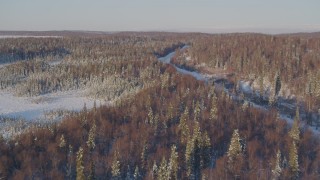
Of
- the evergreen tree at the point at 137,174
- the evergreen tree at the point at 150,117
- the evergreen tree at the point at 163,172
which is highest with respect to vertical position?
the evergreen tree at the point at 150,117

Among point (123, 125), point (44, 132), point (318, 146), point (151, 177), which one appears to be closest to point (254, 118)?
point (318, 146)

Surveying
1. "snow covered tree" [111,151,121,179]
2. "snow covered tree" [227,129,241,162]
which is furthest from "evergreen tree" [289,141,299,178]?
"snow covered tree" [111,151,121,179]

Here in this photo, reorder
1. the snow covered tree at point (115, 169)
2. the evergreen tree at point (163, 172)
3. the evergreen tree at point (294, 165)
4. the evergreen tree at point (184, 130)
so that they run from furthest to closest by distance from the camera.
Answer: the evergreen tree at point (184, 130)
the evergreen tree at point (294, 165)
the snow covered tree at point (115, 169)
the evergreen tree at point (163, 172)

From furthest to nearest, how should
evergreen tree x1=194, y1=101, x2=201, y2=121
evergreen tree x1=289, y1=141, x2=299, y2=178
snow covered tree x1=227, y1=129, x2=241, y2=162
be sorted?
evergreen tree x1=194, y1=101, x2=201, y2=121 < snow covered tree x1=227, y1=129, x2=241, y2=162 < evergreen tree x1=289, y1=141, x2=299, y2=178

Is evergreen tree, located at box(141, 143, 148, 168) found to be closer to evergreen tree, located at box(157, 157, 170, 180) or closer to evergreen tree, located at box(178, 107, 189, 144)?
evergreen tree, located at box(157, 157, 170, 180)

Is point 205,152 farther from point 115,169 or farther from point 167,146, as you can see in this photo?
point 115,169

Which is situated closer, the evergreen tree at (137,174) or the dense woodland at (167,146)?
the evergreen tree at (137,174)

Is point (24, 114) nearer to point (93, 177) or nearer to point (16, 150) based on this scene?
point (16, 150)

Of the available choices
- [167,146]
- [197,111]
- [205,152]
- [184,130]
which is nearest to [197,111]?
[197,111]

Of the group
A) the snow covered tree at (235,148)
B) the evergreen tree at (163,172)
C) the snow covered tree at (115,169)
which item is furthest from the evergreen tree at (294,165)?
the snow covered tree at (115,169)

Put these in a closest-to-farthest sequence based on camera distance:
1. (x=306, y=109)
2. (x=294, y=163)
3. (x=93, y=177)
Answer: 1. (x=93, y=177)
2. (x=294, y=163)
3. (x=306, y=109)

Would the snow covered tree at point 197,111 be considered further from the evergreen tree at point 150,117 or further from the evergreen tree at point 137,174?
the evergreen tree at point 137,174
